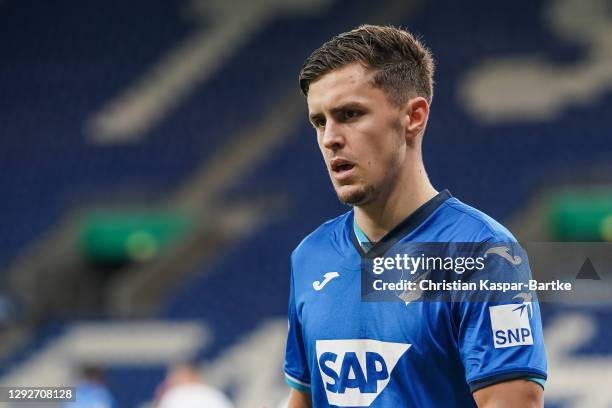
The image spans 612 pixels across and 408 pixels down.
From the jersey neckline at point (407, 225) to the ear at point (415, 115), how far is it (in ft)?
0.54

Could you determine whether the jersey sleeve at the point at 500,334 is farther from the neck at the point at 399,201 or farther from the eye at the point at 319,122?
the eye at the point at 319,122

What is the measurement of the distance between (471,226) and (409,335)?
28 centimetres

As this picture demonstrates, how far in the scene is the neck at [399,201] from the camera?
2406mm

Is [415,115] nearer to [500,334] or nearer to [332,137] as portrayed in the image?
[332,137]

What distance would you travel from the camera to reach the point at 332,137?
2330 mm

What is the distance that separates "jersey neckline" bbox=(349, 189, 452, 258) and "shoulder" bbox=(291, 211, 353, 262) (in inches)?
5.3

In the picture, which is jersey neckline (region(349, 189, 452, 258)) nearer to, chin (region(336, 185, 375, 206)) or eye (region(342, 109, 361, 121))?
chin (region(336, 185, 375, 206))

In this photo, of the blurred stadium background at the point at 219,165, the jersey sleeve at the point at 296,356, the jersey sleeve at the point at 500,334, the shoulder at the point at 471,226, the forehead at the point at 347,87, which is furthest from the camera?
the blurred stadium background at the point at 219,165

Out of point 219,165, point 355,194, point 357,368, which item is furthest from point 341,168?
point 219,165

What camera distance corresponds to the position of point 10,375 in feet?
38.5

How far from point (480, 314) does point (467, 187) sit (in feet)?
32.1

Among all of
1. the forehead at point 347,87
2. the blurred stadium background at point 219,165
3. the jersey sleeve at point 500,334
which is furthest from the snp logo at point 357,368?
the blurred stadium background at point 219,165

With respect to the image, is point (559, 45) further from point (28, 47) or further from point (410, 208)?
point (410, 208)

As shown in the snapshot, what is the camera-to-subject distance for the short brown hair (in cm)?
236
